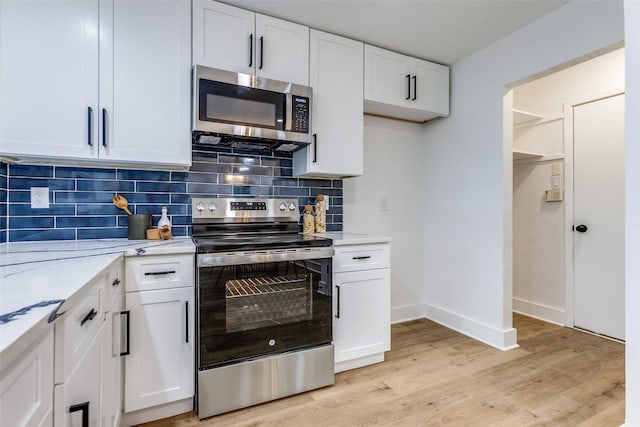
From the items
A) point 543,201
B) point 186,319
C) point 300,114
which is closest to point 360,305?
point 186,319

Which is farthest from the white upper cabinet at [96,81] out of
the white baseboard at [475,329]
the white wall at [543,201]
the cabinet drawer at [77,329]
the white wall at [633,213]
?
the white wall at [543,201]

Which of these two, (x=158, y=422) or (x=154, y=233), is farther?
(x=154, y=233)

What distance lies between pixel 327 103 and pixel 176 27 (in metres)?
1.03

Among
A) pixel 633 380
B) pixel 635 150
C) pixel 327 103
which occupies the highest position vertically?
pixel 327 103

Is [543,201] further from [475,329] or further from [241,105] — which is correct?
[241,105]

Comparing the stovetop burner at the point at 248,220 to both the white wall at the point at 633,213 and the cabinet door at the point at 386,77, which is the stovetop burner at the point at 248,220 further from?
the white wall at the point at 633,213

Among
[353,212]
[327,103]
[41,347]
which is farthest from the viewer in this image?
[353,212]

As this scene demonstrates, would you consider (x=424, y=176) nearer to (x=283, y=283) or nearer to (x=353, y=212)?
(x=353, y=212)

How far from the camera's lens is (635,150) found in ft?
3.04

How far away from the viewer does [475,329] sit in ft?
9.07

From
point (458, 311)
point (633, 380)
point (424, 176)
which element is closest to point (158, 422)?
point (633, 380)

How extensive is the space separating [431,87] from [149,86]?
2.21m

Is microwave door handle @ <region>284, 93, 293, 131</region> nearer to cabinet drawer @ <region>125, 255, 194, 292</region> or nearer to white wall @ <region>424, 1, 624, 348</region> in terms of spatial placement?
cabinet drawer @ <region>125, 255, 194, 292</region>

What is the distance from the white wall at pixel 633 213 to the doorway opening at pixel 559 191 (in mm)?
1715
